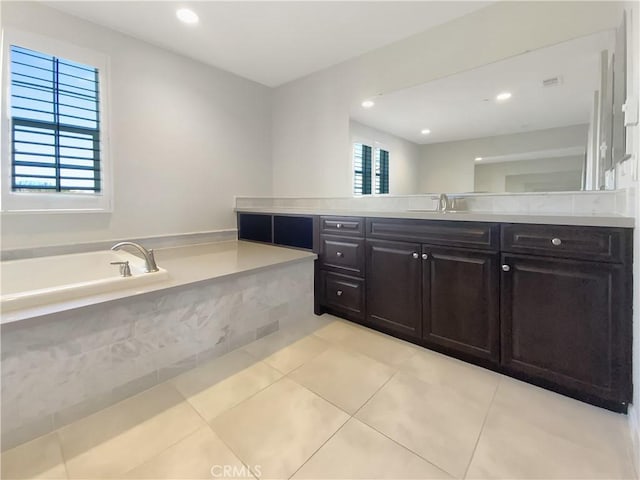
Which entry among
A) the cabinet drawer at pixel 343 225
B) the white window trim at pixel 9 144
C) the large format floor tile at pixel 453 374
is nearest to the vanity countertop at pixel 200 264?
the cabinet drawer at pixel 343 225

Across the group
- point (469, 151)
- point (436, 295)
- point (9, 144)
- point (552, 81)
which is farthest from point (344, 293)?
point (9, 144)

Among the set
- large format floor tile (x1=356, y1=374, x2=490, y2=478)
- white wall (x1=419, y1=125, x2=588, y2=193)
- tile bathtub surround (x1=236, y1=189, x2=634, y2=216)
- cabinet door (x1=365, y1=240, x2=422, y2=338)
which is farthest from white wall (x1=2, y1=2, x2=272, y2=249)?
large format floor tile (x1=356, y1=374, x2=490, y2=478)

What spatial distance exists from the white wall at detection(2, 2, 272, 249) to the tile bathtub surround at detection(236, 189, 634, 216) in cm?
114

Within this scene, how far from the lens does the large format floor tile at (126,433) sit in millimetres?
1113

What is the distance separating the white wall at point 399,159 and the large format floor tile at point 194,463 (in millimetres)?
2112

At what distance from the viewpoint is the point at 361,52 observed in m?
2.63

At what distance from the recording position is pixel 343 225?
2.33m

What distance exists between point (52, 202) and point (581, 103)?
357 centimetres

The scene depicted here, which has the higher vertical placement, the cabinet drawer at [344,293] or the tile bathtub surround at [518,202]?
the tile bathtub surround at [518,202]

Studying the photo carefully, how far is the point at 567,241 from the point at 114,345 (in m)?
2.25

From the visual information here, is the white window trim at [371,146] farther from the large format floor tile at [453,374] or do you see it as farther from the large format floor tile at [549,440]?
the large format floor tile at [549,440]

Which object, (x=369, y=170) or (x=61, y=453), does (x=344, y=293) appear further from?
(x=61, y=453)

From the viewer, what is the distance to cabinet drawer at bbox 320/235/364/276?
2.26 m

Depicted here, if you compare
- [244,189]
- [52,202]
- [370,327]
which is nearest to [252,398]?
[370,327]
